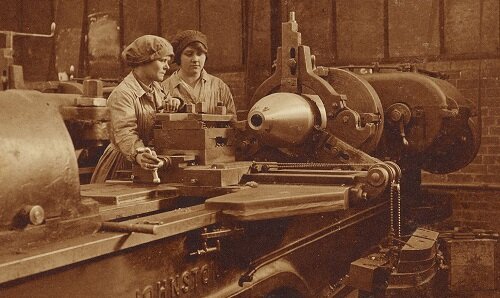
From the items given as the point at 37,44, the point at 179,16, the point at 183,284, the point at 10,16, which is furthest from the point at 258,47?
the point at 183,284

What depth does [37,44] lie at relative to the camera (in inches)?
383

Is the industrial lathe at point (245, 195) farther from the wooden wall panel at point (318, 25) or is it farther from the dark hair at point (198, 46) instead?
the wooden wall panel at point (318, 25)

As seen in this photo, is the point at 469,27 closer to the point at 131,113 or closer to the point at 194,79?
the point at 194,79

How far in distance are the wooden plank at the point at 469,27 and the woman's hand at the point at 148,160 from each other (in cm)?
506

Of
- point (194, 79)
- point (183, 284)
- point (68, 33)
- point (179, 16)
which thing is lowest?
→ point (183, 284)

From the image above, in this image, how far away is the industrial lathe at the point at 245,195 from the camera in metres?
1.91

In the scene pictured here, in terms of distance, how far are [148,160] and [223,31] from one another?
18.5 ft

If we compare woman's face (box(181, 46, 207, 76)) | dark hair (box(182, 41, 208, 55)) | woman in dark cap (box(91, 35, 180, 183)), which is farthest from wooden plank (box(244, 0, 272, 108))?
woman in dark cap (box(91, 35, 180, 183))

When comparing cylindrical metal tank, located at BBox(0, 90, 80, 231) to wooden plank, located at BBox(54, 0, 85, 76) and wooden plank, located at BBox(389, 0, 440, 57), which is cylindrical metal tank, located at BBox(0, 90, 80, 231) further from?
wooden plank, located at BBox(54, 0, 85, 76)

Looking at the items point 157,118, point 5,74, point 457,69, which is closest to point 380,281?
point 157,118

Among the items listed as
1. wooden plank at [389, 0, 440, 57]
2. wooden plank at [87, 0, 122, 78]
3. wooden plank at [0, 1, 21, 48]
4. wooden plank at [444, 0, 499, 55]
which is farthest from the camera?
wooden plank at [0, 1, 21, 48]

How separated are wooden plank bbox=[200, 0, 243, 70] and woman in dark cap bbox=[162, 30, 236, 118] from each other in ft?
10.4

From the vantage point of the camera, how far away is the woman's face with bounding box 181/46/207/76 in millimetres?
4828

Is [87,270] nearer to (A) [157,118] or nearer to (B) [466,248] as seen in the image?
(A) [157,118]
